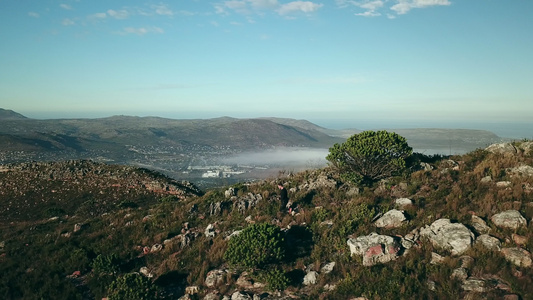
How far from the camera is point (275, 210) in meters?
20.6

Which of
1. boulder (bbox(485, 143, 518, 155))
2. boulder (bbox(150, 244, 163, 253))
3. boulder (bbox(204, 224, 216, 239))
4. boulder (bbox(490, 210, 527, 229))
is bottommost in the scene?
boulder (bbox(150, 244, 163, 253))

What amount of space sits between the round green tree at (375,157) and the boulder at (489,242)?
30.0 ft

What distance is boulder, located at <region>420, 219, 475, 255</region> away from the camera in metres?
12.3

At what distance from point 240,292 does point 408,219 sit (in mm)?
9529

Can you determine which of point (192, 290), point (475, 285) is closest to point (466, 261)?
point (475, 285)

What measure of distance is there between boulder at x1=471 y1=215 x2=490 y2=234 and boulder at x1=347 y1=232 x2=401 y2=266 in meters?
3.55

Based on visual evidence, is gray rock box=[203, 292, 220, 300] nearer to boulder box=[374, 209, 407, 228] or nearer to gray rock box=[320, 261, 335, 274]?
gray rock box=[320, 261, 335, 274]

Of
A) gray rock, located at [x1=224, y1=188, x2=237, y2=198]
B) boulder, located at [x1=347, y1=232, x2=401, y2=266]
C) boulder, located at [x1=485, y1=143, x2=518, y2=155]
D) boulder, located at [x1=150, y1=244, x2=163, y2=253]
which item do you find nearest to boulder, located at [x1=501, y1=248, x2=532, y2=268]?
boulder, located at [x1=347, y1=232, x2=401, y2=266]

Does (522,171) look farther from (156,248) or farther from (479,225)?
(156,248)

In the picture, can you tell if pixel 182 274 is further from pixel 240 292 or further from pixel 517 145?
pixel 517 145

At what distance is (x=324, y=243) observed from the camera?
15.2m

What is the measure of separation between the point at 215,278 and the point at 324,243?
5.81 meters

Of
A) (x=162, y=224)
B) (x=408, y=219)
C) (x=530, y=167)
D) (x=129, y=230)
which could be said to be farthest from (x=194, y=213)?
(x=530, y=167)

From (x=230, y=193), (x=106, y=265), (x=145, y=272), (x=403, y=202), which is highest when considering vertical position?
(x=403, y=202)
